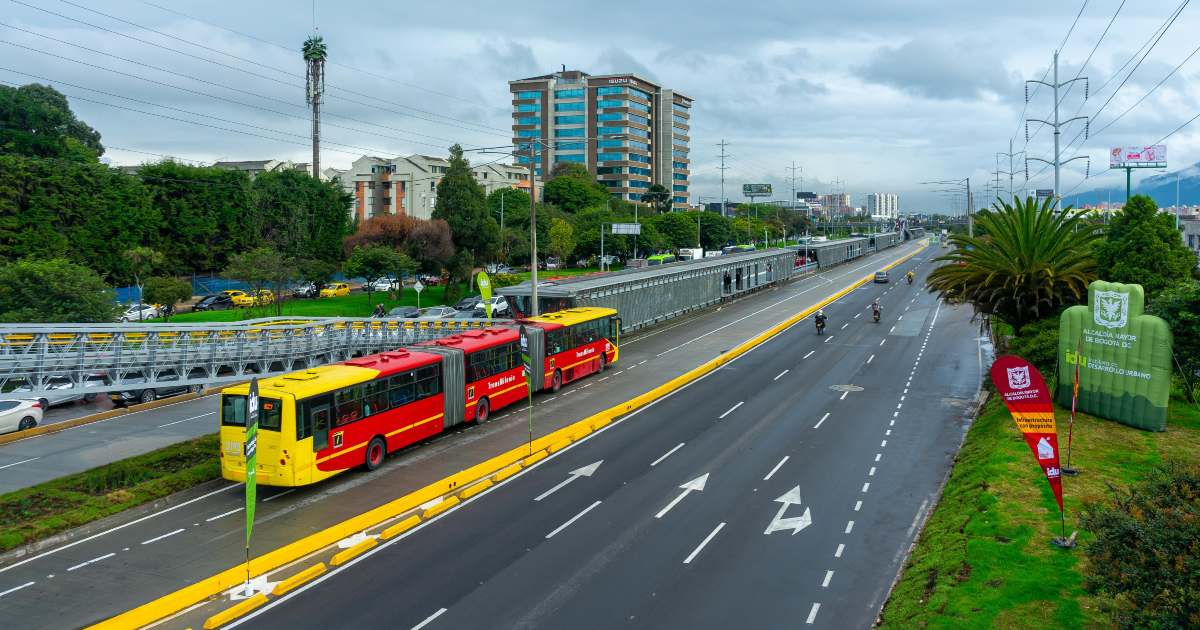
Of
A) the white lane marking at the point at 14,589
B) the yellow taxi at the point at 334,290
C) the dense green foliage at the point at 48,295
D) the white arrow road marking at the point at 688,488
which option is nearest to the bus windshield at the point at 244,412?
the white lane marking at the point at 14,589

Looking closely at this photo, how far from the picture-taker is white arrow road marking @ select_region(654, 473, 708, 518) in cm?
2112

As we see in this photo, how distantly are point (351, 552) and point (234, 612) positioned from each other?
10.3 feet

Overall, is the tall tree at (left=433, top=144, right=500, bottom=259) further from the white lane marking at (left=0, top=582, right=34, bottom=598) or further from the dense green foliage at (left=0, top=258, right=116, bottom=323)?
the white lane marking at (left=0, top=582, right=34, bottom=598)

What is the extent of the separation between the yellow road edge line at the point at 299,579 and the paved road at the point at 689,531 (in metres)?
0.40

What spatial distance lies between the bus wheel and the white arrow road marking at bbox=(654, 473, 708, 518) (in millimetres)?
9117

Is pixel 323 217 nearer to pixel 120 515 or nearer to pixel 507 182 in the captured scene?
pixel 507 182

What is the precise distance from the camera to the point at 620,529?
1975 cm

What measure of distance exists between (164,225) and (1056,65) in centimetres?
6955

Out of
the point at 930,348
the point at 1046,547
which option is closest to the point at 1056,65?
the point at 930,348

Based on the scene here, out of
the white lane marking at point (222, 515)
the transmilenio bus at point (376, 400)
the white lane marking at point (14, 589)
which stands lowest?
the white lane marking at point (14, 589)

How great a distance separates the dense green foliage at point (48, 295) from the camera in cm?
4328

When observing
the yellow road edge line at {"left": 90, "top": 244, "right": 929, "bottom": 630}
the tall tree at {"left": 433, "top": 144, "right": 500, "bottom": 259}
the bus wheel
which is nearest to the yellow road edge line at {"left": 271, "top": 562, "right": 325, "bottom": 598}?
the yellow road edge line at {"left": 90, "top": 244, "right": 929, "bottom": 630}

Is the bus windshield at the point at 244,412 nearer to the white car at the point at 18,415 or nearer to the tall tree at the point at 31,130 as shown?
the white car at the point at 18,415

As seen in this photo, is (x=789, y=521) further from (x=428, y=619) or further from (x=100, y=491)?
(x=100, y=491)
